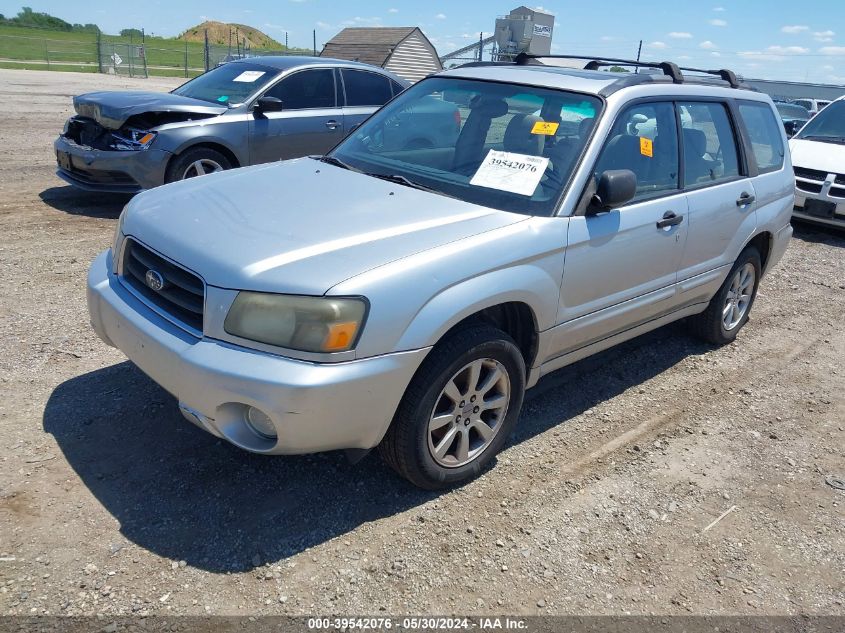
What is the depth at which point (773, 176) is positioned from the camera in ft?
16.9

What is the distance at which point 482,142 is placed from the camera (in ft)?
12.7

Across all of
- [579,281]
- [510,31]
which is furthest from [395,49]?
[579,281]

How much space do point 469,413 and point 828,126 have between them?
31.7 ft

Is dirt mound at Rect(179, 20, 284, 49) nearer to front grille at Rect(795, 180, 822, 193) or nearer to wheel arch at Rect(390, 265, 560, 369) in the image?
front grille at Rect(795, 180, 822, 193)

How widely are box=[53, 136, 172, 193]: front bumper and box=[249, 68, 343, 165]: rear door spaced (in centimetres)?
105

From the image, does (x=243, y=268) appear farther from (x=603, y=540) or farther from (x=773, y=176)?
(x=773, y=176)

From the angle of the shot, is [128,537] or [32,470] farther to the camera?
[32,470]

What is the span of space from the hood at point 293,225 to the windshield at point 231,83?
4.43 m

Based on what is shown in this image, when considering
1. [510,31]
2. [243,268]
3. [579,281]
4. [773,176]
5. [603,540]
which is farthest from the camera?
[510,31]

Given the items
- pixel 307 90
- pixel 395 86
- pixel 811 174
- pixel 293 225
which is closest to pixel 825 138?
pixel 811 174

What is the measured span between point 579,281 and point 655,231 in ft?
2.34

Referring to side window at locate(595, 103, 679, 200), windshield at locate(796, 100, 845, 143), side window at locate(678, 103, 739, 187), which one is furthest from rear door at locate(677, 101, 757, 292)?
windshield at locate(796, 100, 845, 143)

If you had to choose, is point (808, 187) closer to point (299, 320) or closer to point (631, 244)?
point (631, 244)

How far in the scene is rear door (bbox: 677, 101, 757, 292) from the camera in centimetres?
433
